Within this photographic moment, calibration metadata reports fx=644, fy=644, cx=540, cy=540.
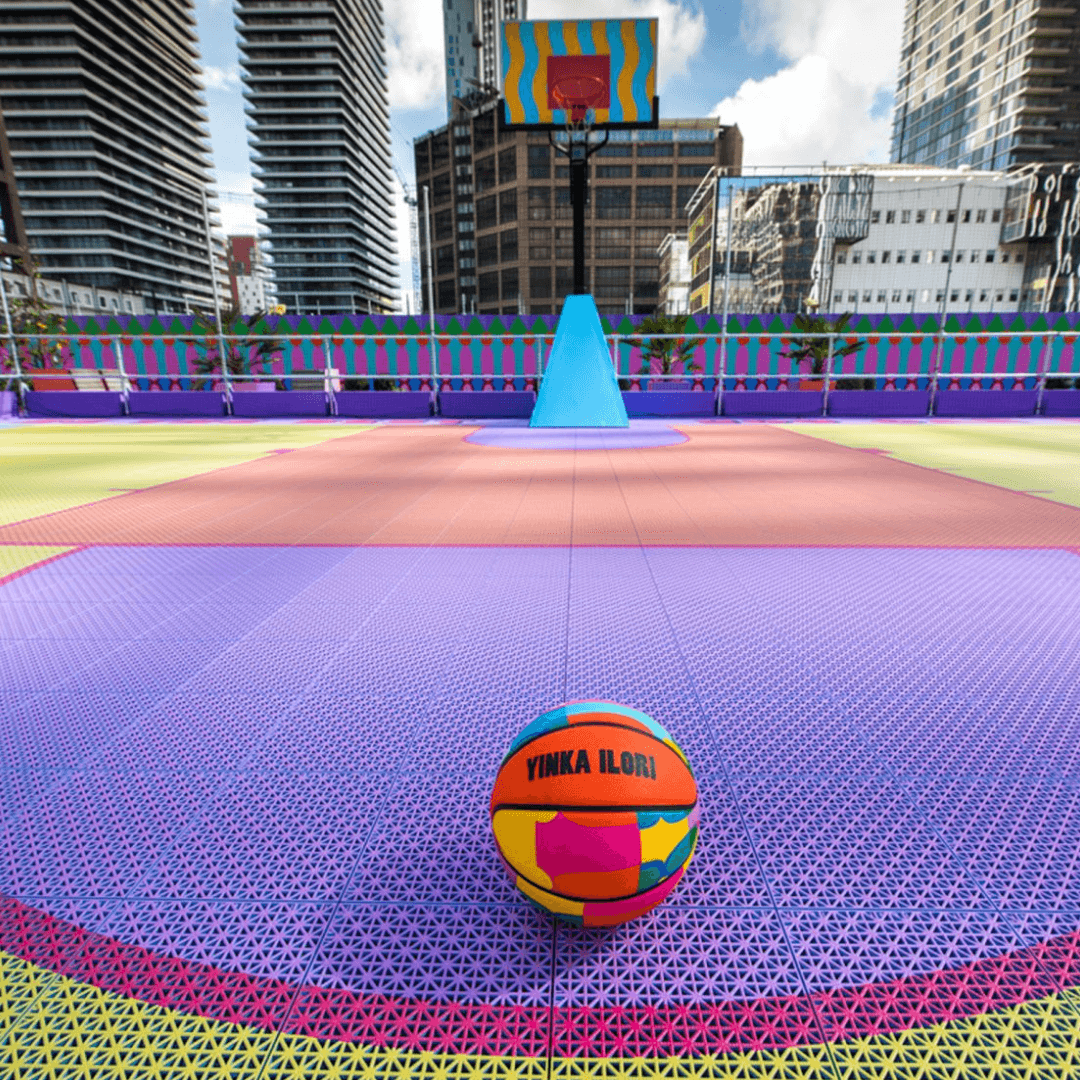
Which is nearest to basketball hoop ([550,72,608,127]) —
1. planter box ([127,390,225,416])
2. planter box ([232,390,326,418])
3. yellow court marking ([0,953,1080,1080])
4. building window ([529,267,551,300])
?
planter box ([232,390,326,418])

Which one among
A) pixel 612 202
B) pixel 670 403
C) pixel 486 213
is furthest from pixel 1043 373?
pixel 486 213

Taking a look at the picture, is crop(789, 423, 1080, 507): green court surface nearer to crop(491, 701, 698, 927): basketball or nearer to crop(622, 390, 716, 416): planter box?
crop(622, 390, 716, 416): planter box

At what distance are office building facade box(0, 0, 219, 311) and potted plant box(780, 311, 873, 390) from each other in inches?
3763

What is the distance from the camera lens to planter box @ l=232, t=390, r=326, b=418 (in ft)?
69.1

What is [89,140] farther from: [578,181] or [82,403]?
[578,181]

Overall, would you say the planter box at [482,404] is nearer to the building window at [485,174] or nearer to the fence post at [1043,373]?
the fence post at [1043,373]

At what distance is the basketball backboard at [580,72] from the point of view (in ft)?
47.1

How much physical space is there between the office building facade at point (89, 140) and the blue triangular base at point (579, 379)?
95652 millimetres

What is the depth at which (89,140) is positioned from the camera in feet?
324

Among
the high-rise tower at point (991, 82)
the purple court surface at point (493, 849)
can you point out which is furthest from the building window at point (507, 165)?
the purple court surface at point (493, 849)

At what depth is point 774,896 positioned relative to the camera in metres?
2.05

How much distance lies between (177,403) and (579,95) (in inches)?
613

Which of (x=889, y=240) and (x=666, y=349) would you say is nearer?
(x=666, y=349)

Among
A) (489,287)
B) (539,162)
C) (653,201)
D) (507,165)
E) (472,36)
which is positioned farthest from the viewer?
(472,36)
